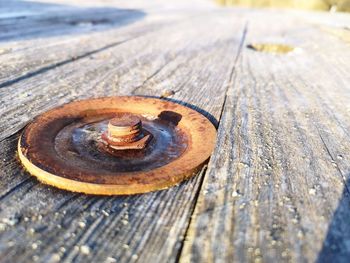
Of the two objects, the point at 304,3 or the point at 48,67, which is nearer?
the point at 48,67

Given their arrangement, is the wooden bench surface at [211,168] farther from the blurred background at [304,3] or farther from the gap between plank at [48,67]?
the blurred background at [304,3]

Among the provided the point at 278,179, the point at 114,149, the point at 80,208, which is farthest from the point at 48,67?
the point at 278,179

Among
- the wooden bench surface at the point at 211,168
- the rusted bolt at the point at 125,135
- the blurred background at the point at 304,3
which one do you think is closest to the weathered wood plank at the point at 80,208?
the wooden bench surface at the point at 211,168

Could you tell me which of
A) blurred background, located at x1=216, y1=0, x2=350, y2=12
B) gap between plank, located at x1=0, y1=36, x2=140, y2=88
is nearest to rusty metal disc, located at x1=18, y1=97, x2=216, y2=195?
gap between plank, located at x1=0, y1=36, x2=140, y2=88

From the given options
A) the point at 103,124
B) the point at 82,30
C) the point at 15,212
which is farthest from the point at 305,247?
the point at 82,30

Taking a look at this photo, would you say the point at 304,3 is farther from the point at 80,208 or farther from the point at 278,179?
the point at 80,208

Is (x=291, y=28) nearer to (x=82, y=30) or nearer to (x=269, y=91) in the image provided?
(x=82, y=30)
